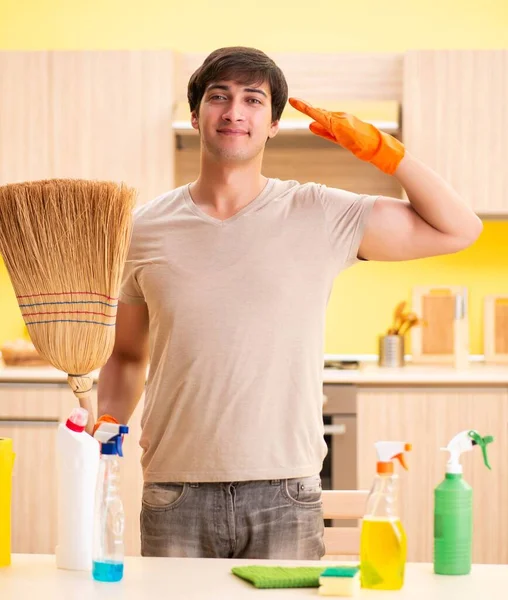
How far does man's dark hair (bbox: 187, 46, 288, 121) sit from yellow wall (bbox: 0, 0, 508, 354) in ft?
6.96

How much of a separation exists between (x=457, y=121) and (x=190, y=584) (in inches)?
102

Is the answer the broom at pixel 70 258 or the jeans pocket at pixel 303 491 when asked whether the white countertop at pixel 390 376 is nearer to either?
the jeans pocket at pixel 303 491

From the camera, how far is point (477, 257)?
12.7ft

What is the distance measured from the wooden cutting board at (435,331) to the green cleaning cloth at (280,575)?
2432 mm

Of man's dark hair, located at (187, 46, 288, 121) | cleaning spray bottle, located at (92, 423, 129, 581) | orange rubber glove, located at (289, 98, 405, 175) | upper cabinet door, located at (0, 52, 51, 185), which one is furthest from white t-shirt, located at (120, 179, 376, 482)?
upper cabinet door, located at (0, 52, 51, 185)

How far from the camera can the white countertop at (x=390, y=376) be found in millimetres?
3299

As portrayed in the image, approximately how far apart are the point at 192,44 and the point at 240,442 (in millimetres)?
2600

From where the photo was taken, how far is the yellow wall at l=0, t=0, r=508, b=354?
3.88 m

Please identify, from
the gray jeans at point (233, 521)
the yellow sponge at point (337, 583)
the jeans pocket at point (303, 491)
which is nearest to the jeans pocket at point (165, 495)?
the gray jeans at point (233, 521)

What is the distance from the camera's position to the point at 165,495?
1730 mm

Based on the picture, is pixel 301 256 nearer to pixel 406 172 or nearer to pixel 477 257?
pixel 406 172

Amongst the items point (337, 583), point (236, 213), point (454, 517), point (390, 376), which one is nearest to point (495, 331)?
point (390, 376)

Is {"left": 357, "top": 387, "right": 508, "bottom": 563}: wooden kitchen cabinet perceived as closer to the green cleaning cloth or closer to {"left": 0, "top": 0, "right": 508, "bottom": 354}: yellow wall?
{"left": 0, "top": 0, "right": 508, "bottom": 354}: yellow wall

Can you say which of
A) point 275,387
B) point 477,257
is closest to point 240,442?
point 275,387
